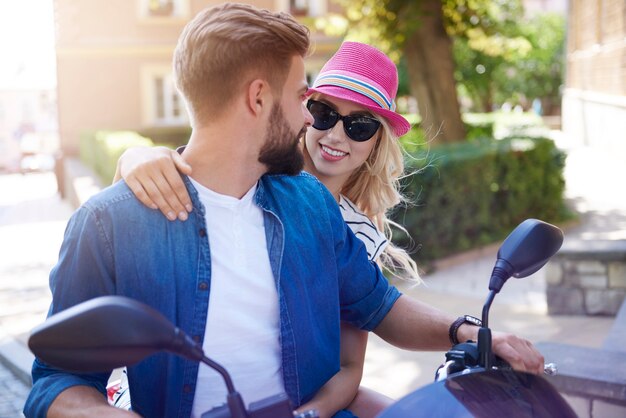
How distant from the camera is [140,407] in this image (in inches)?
79.0

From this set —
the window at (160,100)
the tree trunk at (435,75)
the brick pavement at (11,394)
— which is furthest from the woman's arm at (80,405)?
the window at (160,100)

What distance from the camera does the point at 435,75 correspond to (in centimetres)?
1164

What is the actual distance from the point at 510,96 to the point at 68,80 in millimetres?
20507

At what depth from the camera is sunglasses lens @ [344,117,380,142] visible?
295 centimetres

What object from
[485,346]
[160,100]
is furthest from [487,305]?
[160,100]

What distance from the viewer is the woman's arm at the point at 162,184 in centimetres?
194

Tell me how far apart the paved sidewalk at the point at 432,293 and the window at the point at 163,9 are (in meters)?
11.9

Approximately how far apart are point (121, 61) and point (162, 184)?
25.5 metres

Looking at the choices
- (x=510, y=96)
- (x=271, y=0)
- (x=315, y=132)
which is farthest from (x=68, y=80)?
(x=315, y=132)

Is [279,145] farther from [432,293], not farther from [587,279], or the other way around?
[432,293]

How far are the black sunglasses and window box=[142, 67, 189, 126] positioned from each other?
24.3 metres

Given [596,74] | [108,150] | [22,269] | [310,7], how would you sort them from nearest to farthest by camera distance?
1. [22,269]
2. [108,150]
3. [596,74]
4. [310,7]

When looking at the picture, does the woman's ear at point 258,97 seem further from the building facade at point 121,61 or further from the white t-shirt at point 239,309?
the building facade at point 121,61

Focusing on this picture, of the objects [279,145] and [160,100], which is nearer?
[279,145]
